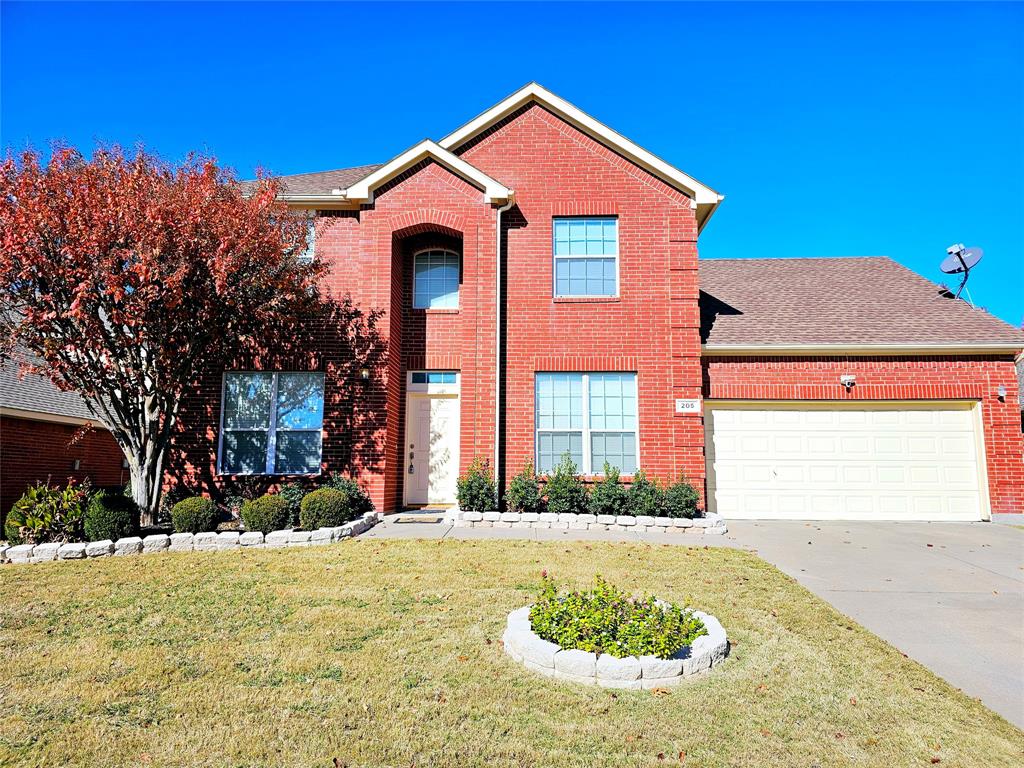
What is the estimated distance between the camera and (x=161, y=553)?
862 centimetres

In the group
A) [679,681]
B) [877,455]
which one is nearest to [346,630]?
[679,681]

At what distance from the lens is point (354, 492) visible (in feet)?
36.1

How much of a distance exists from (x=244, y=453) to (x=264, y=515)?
2.93 m

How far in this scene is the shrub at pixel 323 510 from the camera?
9477mm

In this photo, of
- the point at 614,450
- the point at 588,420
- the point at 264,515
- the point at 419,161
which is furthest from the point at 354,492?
the point at 419,161

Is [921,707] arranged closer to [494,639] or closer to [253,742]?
[494,639]

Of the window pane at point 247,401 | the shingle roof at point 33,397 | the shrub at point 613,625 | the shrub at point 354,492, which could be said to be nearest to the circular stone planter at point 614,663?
the shrub at point 613,625

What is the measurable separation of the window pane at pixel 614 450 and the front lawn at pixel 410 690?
489 centimetres

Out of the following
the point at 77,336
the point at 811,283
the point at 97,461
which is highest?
the point at 811,283

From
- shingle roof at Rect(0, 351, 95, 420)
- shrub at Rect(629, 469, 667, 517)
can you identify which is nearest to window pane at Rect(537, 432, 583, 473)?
shrub at Rect(629, 469, 667, 517)

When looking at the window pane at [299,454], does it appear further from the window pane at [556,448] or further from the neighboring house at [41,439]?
the window pane at [556,448]

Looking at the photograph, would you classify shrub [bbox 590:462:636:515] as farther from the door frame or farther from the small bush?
the small bush

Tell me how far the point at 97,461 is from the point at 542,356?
36.1ft

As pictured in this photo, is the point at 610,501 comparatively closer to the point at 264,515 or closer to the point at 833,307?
the point at 264,515
